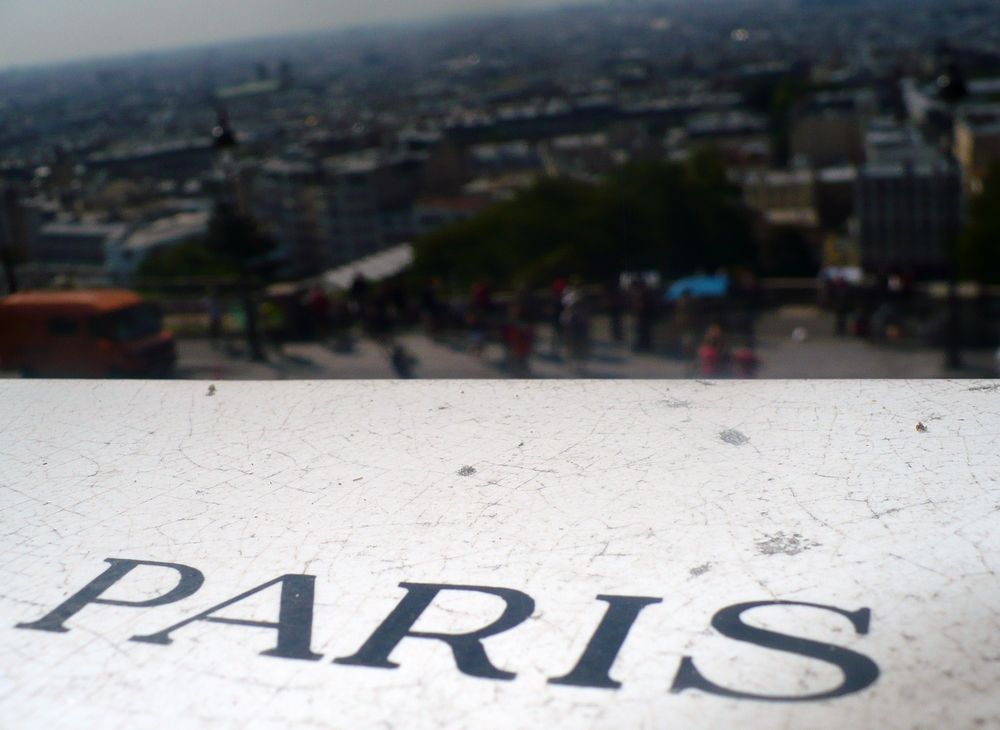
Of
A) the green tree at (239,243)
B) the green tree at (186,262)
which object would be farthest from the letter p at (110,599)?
the green tree at (186,262)

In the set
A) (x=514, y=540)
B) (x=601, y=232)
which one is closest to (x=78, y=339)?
(x=514, y=540)

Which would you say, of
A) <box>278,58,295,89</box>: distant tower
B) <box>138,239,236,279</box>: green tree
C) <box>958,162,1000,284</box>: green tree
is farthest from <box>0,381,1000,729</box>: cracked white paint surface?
<box>958,162,1000,284</box>: green tree

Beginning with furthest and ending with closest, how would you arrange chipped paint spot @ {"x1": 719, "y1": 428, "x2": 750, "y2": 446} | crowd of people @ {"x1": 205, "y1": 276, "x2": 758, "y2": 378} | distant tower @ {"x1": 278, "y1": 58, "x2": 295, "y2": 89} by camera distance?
distant tower @ {"x1": 278, "y1": 58, "x2": 295, "y2": 89} < crowd of people @ {"x1": 205, "y1": 276, "x2": 758, "y2": 378} < chipped paint spot @ {"x1": 719, "y1": 428, "x2": 750, "y2": 446}

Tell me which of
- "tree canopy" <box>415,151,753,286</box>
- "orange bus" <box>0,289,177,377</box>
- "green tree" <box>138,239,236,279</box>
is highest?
"orange bus" <box>0,289,177,377</box>

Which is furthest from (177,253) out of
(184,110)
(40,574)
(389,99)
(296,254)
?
(40,574)

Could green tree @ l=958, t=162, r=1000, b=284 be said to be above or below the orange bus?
below

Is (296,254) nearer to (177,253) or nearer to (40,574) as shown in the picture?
(177,253)

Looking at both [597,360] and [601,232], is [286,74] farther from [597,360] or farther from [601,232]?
[597,360]

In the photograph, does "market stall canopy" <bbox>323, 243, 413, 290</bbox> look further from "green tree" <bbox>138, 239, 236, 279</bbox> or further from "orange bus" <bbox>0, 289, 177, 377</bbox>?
"orange bus" <bbox>0, 289, 177, 377</bbox>
